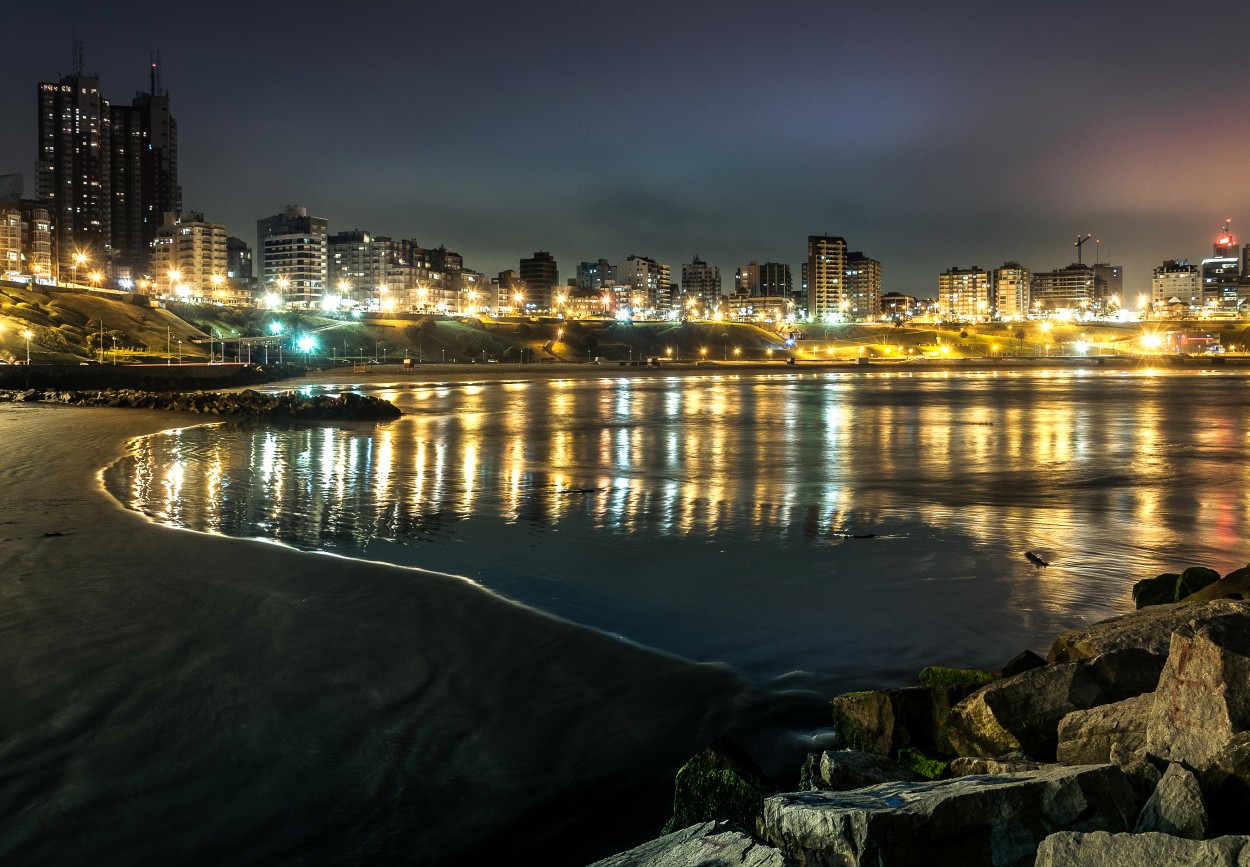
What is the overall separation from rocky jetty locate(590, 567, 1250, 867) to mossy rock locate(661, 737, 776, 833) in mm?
10

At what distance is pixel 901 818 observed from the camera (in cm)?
343

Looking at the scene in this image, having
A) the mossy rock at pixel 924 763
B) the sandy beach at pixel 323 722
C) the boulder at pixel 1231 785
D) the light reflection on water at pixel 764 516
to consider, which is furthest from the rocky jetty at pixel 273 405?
the boulder at pixel 1231 785

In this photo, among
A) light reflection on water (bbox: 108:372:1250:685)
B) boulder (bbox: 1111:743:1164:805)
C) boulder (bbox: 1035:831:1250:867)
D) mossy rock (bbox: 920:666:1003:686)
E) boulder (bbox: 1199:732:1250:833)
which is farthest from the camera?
light reflection on water (bbox: 108:372:1250:685)

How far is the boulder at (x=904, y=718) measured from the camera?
4977 millimetres

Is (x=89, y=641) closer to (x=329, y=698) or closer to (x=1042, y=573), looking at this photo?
(x=329, y=698)

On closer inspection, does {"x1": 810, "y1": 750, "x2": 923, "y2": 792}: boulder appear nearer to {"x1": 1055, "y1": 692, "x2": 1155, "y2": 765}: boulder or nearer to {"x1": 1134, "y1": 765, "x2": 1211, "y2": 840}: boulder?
{"x1": 1055, "y1": 692, "x2": 1155, "y2": 765}: boulder

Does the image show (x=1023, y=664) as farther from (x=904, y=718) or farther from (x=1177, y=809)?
(x=1177, y=809)

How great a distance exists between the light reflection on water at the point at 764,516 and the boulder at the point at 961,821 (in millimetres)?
3144

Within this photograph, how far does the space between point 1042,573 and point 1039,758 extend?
593cm

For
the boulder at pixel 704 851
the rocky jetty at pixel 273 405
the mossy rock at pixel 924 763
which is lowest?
the mossy rock at pixel 924 763

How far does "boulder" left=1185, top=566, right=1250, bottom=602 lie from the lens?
257 inches

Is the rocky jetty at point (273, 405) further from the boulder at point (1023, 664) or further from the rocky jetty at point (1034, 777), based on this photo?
the rocky jetty at point (1034, 777)

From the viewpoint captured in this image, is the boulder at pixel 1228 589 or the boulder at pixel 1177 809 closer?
the boulder at pixel 1177 809

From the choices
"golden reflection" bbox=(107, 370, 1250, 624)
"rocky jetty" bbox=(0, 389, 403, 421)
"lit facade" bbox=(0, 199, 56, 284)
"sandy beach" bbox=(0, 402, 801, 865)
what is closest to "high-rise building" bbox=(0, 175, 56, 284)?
"lit facade" bbox=(0, 199, 56, 284)
